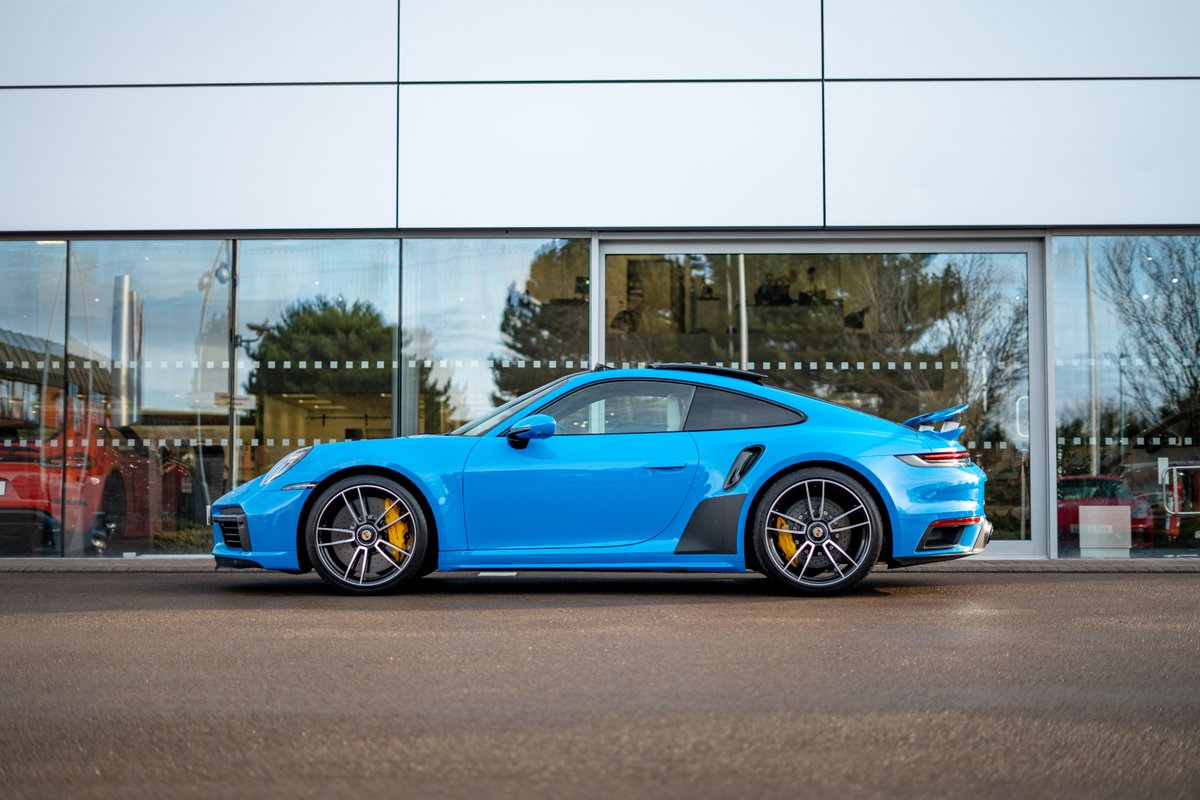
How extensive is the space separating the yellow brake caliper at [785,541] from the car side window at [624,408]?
2.47 feet

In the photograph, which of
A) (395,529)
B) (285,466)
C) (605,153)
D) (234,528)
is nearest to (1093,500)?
(605,153)

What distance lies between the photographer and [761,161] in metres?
11.8

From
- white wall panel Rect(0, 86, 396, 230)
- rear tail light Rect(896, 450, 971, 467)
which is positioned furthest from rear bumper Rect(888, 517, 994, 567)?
white wall panel Rect(0, 86, 396, 230)

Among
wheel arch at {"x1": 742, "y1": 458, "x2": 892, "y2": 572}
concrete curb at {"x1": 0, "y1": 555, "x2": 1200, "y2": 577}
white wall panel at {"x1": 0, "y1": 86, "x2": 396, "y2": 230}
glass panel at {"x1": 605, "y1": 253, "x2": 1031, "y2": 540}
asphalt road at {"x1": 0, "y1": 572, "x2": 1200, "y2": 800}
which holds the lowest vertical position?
concrete curb at {"x1": 0, "y1": 555, "x2": 1200, "y2": 577}

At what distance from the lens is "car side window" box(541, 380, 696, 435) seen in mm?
7516

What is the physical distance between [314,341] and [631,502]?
5516 mm

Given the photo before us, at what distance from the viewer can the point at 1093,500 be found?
1159 centimetres

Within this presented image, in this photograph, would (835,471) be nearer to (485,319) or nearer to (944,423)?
(944,423)

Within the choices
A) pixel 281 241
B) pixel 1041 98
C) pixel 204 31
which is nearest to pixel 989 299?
pixel 1041 98

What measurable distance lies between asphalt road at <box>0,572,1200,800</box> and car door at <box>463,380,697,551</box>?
398mm

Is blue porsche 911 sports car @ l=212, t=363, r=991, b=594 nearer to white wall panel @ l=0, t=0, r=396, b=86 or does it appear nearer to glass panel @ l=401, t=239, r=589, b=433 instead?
glass panel @ l=401, t=239, r=589, b=433

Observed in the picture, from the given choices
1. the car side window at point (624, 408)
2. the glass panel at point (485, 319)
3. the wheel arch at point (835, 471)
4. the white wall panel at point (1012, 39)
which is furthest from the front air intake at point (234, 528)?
the white wall panel at point (1012, 39)

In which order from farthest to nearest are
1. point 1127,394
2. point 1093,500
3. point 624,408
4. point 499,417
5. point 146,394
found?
point 146,394
point 1127,394
point 1093,500
point 499,417
point 624,408

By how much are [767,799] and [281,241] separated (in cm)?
983
